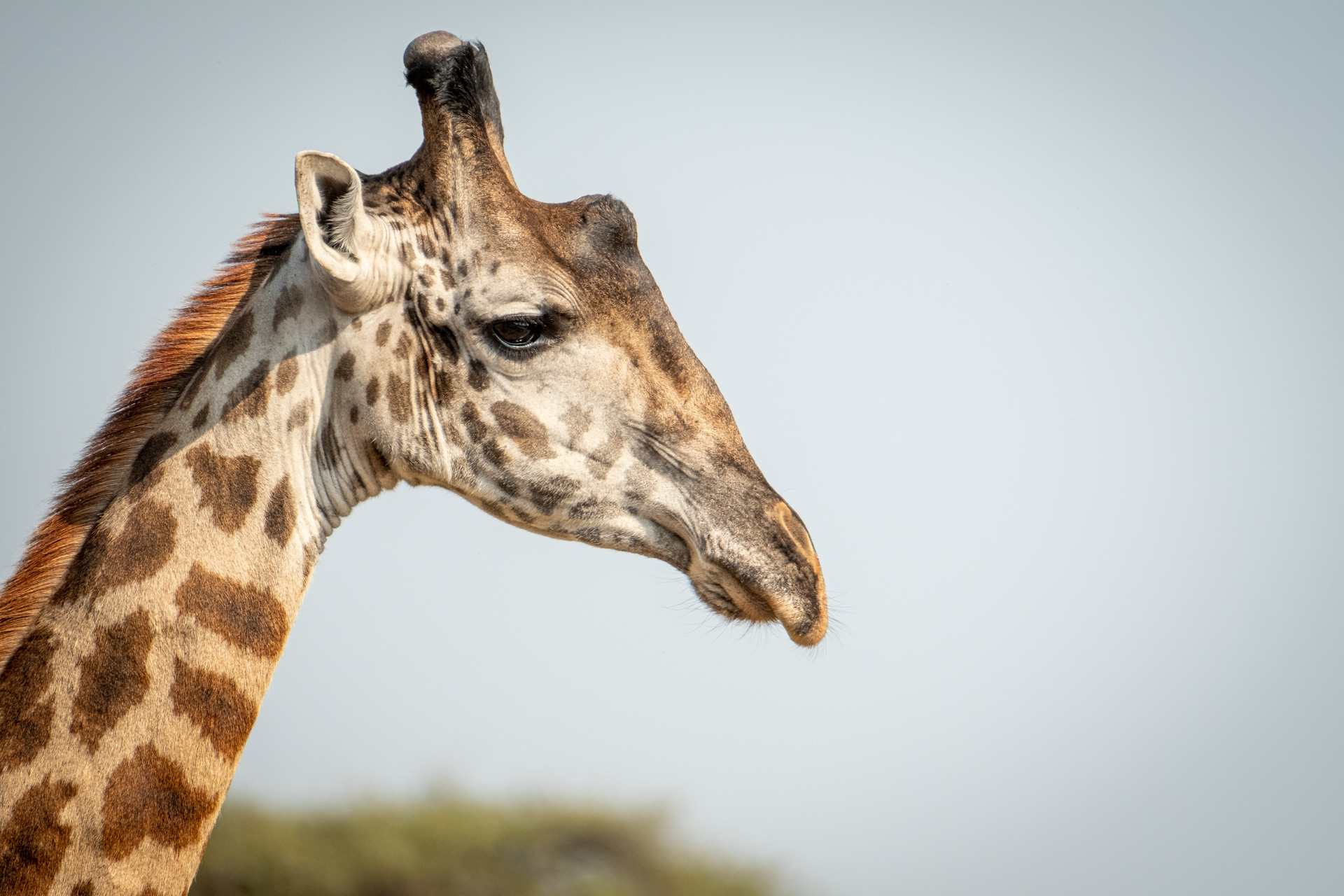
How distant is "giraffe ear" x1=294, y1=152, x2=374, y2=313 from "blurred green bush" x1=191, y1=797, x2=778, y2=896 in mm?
11500

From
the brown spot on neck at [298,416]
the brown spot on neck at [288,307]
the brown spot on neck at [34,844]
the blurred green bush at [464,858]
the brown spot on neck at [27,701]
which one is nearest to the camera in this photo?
the brown spot on neck at [34,844]

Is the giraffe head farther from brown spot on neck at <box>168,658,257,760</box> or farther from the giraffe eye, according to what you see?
brown spot on neck at <box>168,658,257,760</box>

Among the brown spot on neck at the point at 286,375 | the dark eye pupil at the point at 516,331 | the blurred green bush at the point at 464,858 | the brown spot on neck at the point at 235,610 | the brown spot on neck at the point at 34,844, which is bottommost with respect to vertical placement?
the blurred green bush at the point at 464,858

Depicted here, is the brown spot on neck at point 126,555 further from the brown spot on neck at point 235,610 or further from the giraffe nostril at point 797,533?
the giraffe nostril at point 797,533

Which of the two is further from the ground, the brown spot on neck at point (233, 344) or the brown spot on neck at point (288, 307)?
the brown spot on neck at point (288, 307)

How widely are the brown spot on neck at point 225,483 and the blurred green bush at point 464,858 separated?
437 inches

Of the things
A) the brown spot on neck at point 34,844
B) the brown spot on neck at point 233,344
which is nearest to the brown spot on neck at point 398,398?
the brown spot on neck at point 233,344

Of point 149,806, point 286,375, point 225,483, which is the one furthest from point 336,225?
point 149,806

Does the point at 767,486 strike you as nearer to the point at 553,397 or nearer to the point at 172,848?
the point at 553,397

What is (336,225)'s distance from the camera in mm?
3658

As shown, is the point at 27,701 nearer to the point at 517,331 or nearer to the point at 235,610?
the point at 235,610

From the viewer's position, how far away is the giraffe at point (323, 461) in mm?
3434

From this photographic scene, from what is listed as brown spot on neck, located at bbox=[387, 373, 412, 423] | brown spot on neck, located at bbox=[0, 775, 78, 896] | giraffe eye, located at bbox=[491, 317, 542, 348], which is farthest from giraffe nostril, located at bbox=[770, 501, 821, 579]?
brown spot on neck, located at bbox=[0, 775, 78, 896]

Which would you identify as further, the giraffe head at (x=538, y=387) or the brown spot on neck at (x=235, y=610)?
the giraffe head at (x=538, y=387)
